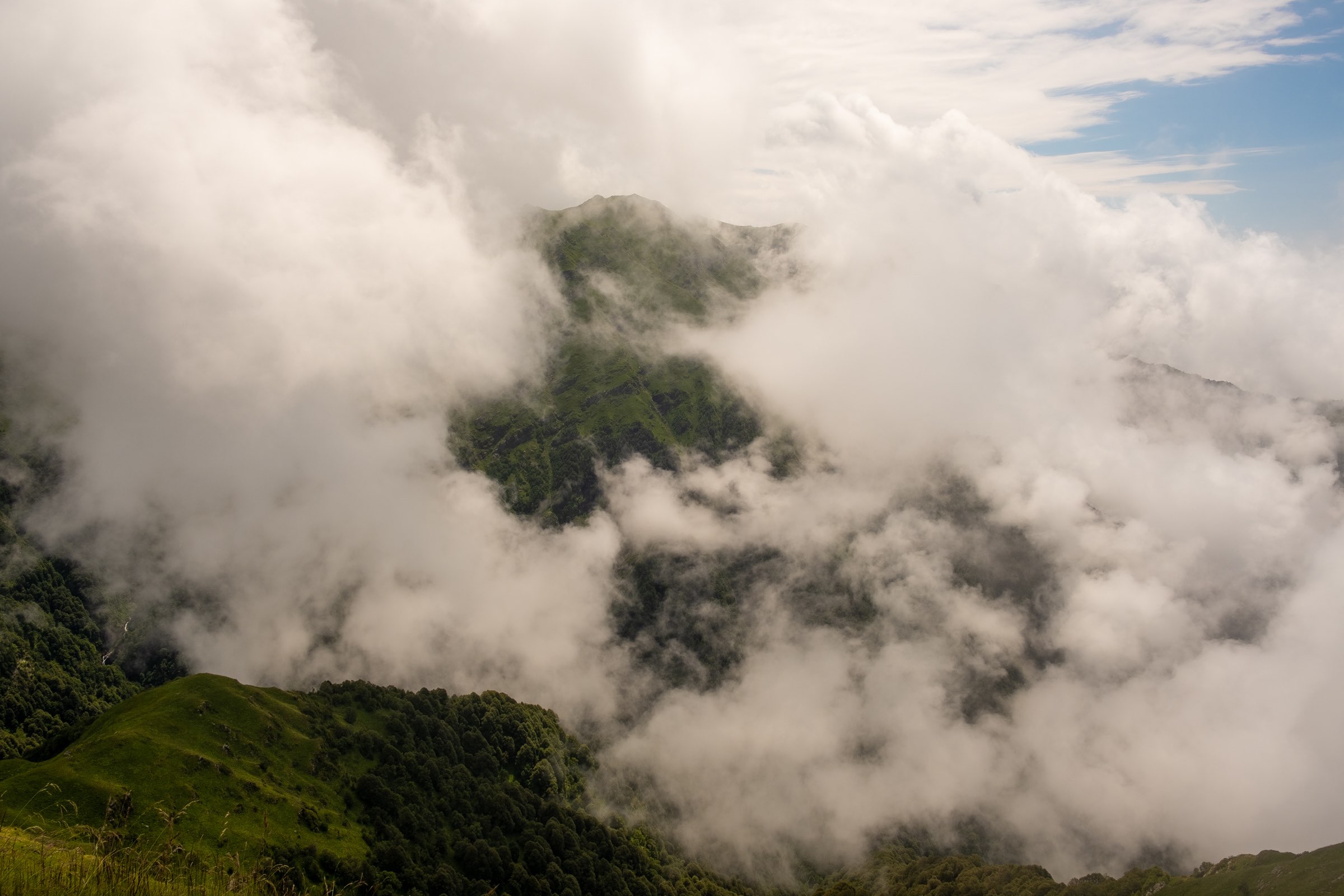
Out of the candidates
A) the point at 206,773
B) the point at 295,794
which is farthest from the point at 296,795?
the point at 206,773

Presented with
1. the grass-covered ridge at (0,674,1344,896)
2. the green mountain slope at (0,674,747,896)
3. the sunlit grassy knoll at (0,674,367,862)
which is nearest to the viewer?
the sunlit grassy knoll at (0,674,367,862)

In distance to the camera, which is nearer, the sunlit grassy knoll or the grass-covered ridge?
the sunlit grassy knoll

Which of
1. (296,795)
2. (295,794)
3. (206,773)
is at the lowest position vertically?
(296,795)

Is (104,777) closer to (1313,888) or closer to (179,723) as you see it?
(179,723)

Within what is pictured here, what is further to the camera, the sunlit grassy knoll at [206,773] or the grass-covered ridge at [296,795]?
the grass-covered ridge at [296,795]

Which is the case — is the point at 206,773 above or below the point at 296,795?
above

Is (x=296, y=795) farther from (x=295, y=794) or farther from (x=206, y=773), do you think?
(x=206, y=773)

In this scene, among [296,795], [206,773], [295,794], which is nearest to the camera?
[206,773]

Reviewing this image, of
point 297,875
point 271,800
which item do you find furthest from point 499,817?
point 297,875

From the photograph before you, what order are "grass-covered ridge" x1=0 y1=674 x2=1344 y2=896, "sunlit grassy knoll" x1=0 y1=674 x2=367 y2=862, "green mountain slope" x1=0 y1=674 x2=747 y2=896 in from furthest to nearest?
1. "green mountain slope" x1=0 y1=674 x2=747 y2=896
2. "grass-covered ridge" x1=0 y1=674 x2=1344 y2=896
3. "sunlit grassy knoll" x1=0 y1=674 x2=367 y2=862

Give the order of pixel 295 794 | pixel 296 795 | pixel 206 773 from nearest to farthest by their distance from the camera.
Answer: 1. pixel 206 773
2. pixel 296 795
3. pixel 295 794

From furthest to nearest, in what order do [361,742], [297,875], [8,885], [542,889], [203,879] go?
[361,742]
[542,889]
[297,875]
[203,879]
[8,885]
